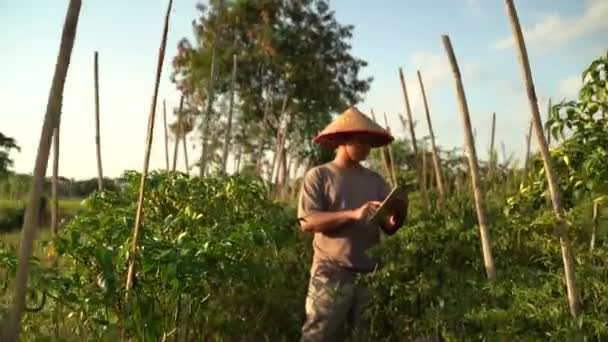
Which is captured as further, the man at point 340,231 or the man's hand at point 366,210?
the man at point 340,231

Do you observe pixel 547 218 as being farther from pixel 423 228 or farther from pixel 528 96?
pixel 423 228

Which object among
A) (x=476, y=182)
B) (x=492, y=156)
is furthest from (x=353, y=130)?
(x=492, y=156)

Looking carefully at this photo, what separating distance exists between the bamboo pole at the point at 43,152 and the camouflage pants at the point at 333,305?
2.36 metres

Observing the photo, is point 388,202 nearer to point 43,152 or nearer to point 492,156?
point 43,152

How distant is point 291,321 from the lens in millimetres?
4156

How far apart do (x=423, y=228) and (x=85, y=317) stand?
5.41 ft

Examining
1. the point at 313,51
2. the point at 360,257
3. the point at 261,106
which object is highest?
the point at 313,51

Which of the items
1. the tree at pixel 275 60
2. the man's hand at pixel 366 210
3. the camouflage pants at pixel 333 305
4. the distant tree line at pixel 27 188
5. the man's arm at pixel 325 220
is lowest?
the camouflage pants at pixel 333 305

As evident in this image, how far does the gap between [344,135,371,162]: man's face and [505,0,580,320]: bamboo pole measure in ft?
3.76

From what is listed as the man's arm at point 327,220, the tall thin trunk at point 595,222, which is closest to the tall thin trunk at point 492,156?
the man's arm at point 327,220

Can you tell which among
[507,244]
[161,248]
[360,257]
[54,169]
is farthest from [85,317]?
[54,169]

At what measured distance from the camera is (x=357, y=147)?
3.66 m

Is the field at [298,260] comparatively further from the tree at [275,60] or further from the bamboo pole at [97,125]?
the tree at [275,60]

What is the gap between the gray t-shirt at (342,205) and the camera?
357 cm
